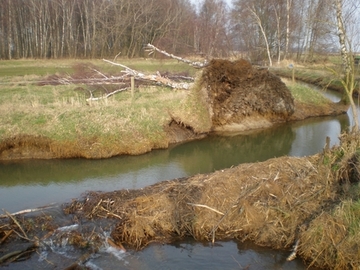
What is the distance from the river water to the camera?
25.3 ft

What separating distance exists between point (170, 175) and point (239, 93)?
24.5 ft

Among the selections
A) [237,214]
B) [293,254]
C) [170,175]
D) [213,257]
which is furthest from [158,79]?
[293,254]

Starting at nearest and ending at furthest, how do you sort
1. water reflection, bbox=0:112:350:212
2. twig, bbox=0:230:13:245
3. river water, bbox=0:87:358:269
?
river water, bbox=0:87:358:269, twig, bbox=0:230:13:245, water reflection, bbox=0:112:350:212

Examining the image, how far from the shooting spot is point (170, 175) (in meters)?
12.3

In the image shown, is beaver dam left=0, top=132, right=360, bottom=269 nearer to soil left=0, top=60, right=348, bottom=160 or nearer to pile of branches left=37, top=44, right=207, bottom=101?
soil left=0, top=60, right=348, bottom=160

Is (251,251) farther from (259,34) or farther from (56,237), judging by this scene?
(259,34)

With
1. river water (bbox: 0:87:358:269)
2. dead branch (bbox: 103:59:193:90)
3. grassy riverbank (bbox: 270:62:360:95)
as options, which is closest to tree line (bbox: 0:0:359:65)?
grassy riverbank (bbox: 270:62:360:95)

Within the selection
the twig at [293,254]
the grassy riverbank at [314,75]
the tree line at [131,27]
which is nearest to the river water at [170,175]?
the twig at [293,254]

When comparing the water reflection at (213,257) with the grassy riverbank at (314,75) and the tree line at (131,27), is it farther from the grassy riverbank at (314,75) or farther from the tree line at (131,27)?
the tree line at (131,27)

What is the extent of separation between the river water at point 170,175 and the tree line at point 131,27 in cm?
2353

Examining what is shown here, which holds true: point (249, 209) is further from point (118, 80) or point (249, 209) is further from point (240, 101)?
point (118, 80)

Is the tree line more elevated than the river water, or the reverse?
the tree line

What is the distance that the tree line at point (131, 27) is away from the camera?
42.0m

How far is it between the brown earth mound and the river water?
953mm
